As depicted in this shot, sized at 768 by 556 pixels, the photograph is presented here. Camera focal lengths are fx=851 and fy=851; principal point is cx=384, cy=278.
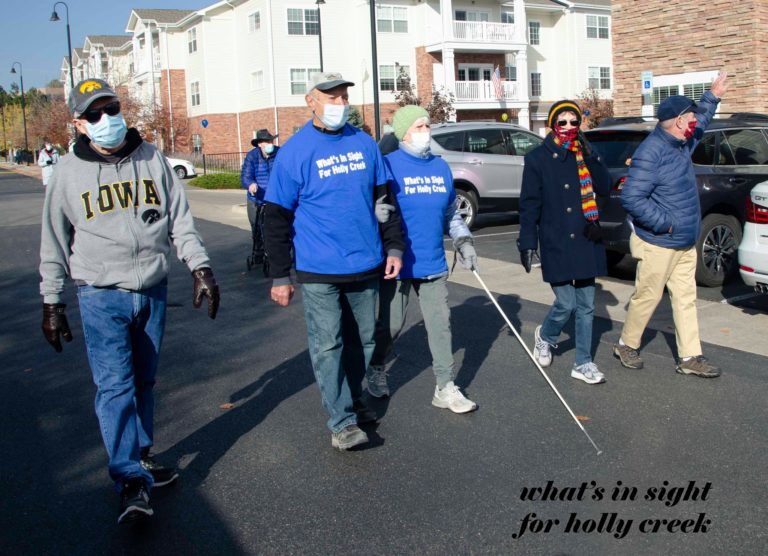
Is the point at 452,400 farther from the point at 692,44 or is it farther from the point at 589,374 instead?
the point at 692,44

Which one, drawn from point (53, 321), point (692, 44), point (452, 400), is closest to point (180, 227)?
point (53, 321)

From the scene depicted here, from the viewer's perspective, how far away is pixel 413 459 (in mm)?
4750

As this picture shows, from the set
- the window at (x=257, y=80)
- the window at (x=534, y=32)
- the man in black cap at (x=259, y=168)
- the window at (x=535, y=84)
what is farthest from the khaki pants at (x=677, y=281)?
the window at (x=534, y=32)

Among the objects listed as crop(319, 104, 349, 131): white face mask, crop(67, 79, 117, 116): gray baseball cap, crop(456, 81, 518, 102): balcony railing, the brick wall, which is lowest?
crop(319, 104, 349, 131): white face mask

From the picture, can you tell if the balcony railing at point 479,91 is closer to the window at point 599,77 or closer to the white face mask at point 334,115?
the window at point 599,77

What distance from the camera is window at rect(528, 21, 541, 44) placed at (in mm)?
46781

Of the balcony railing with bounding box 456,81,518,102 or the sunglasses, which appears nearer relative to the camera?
the sunglasses

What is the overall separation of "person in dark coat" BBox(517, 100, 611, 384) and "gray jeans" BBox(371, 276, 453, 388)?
0.91 m

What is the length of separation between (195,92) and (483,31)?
16.4 metres

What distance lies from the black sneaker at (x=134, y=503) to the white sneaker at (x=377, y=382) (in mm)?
2068

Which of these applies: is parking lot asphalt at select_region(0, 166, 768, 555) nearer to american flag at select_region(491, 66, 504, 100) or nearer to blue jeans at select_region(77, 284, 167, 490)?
blue jeans at select_region(77, 284, 167, 490)

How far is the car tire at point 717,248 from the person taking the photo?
30.4 ft

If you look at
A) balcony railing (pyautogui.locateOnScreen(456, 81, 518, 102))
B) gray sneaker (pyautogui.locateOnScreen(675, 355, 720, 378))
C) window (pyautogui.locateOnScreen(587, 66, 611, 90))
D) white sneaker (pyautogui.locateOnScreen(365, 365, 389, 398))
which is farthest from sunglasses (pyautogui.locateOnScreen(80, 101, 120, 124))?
window (pyautogui.locateOnScreen(587, 66, 611, 90))

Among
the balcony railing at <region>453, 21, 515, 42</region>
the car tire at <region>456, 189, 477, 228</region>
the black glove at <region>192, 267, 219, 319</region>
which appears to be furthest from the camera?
the balcony railing at <region>453, 21, 515, 42</region>
